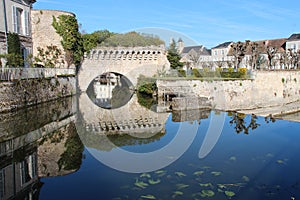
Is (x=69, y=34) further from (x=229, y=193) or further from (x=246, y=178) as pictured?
(x=229, y=193)

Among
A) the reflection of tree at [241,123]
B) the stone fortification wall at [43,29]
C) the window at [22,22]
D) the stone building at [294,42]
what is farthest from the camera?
the stone building at [294,42]

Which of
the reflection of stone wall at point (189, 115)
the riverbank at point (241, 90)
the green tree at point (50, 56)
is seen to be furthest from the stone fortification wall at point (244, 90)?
the green tree at point (50, 56)

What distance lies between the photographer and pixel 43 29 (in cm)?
2017

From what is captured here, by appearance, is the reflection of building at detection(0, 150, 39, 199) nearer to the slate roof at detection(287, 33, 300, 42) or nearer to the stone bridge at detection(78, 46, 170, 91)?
the stone bridge at detection(78, 46, 170, 91)

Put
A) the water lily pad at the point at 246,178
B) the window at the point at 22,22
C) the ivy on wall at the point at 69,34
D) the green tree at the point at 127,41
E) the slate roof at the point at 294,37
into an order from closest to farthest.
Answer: the water lily pad at the point at 246,178
the window at the point at 22,22
the ivy on wall at the point at 69,34
the green tree at the point at 127,41
the slate roof at the point at 294,37

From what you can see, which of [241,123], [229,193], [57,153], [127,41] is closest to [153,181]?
[229,193]

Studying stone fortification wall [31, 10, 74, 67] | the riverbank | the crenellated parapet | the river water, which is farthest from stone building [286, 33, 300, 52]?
stone fortification wall [31, 10, 74, 67]

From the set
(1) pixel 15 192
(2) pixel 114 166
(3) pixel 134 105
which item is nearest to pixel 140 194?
(2) pixel 114 166

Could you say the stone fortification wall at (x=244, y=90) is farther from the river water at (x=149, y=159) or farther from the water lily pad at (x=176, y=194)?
the water lily pad at (x=176, y=194)

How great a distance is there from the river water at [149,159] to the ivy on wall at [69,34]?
35.0ft

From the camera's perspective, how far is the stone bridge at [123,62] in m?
23.2

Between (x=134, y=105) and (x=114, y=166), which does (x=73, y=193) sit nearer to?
(x=114, y=166)

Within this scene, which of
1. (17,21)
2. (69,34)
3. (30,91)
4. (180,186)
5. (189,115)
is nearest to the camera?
(180,186)

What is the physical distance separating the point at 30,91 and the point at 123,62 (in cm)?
1152
